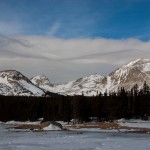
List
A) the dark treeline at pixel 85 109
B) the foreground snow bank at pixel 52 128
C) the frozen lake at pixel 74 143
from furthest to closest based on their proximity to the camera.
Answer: the dark treeline at pixel 85 109 → the foreground snow bank at pixel 52 128 → the frozen lake at pixel 74 143

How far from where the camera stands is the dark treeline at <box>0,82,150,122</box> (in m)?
130

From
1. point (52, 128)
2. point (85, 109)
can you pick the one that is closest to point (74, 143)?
point (52, 128)

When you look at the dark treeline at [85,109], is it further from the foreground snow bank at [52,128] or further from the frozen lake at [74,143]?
the frozen lake at [74,143]

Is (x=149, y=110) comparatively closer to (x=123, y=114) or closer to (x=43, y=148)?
(x=123, y=114)

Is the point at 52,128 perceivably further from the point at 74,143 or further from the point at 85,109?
the point at 85,109

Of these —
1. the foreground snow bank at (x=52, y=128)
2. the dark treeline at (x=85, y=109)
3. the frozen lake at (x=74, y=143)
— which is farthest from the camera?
the dark treeline at (x=85, y=109)

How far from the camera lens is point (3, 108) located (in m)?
158

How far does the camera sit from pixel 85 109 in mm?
130250

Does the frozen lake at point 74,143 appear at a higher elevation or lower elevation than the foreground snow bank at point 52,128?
lower

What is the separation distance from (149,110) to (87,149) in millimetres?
98325

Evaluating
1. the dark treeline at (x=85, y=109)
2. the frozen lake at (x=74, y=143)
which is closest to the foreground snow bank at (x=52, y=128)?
the frozen lake at (x=74, y=143)

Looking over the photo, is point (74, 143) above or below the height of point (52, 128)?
below

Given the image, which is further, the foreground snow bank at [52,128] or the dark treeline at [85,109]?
the dark treeline at [85,109]

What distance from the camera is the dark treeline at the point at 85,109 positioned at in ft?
427
